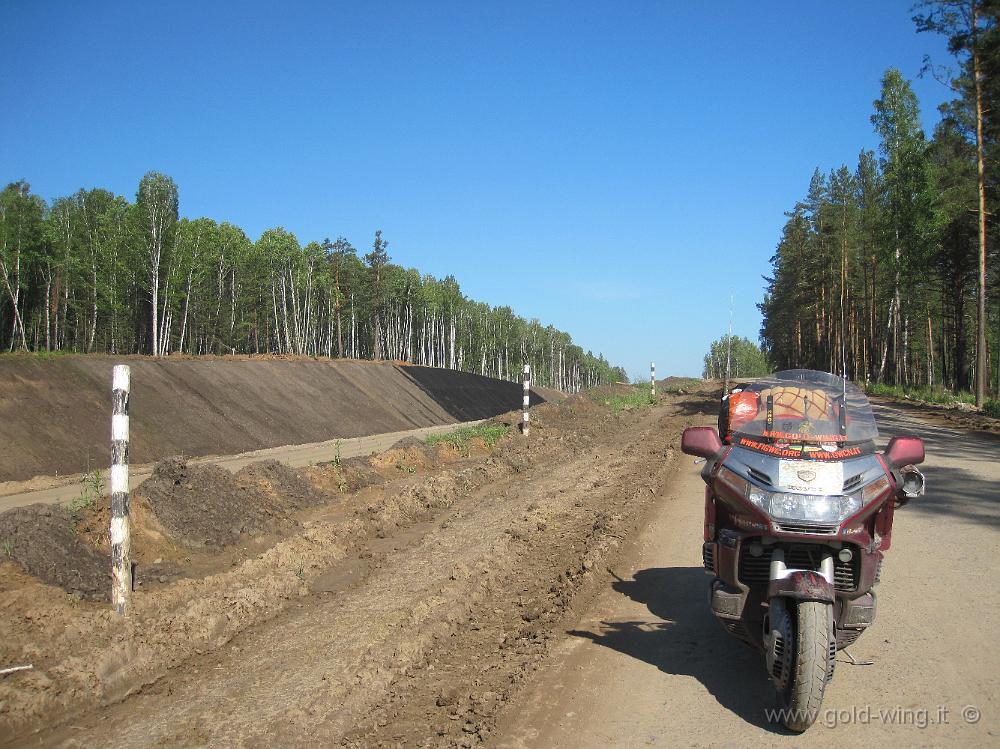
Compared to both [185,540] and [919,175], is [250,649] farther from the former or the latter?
[919,175]

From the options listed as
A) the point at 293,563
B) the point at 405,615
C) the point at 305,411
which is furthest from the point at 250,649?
the point at 305,411

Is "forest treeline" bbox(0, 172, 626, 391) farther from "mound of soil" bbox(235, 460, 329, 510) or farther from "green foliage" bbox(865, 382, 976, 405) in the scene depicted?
"mound of soil" bbox(235, 460, 329, 510)

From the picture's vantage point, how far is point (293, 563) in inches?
271

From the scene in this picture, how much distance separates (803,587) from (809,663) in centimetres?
38

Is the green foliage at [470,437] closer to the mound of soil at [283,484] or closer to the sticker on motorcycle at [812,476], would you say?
the mound of soil at [283,484]

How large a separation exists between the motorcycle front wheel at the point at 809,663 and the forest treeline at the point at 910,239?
1.44 metres

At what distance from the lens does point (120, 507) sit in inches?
217

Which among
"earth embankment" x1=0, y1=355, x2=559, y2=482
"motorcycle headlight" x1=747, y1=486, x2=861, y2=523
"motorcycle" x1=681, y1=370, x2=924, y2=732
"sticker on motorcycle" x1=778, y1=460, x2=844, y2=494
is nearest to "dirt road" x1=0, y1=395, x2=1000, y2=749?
"motorcycle" x1=681, y1=370, x2=924, y2=732

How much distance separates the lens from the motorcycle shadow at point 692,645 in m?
4.32

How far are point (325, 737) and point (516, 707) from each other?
110cm

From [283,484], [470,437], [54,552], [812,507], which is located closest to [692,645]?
[812,507]

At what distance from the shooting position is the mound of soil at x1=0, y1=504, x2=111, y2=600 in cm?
563

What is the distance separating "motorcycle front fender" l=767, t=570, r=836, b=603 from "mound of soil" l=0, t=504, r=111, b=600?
5.01 meters

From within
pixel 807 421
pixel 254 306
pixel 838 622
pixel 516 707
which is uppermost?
pixel 254 306
